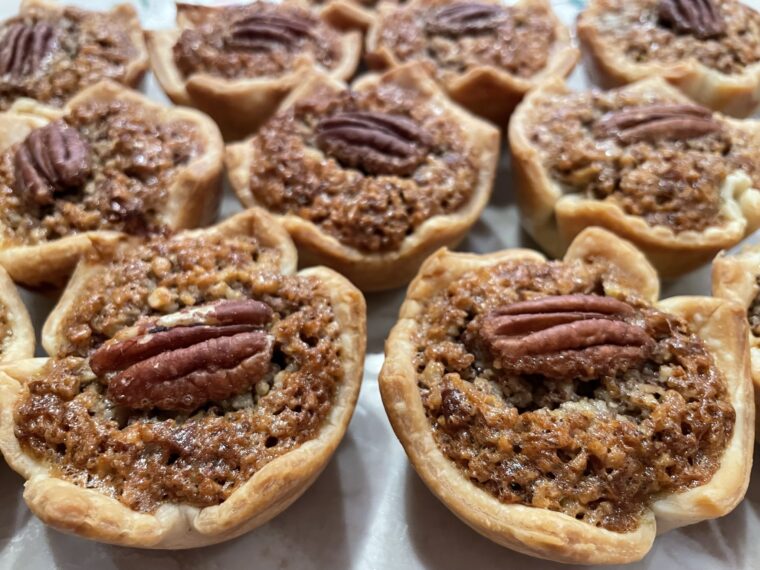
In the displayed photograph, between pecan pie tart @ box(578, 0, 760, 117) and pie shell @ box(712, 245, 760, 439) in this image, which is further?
pecan pie tart @ box(578, 0, 760, 117)

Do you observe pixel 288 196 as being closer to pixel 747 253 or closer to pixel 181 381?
pixel 181 381

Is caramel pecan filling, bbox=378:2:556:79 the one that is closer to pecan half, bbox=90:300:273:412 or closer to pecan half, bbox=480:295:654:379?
pecan half, bbox=480:295:654:379

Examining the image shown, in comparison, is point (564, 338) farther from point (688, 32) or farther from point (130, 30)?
point (130, 30)

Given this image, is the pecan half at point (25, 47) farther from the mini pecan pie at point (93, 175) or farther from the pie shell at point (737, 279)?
the pie shell at point (737, 279)

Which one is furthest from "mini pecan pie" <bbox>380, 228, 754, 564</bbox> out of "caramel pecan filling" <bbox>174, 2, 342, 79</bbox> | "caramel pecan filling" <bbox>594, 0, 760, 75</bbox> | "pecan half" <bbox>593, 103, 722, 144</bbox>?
"caramel pecan filling" <bbox>174, 2, 342, 79</bbox>

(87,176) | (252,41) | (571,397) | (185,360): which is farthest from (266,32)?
(571,397)

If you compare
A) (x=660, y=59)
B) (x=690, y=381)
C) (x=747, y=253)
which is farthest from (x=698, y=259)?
(x=660, y=59)
